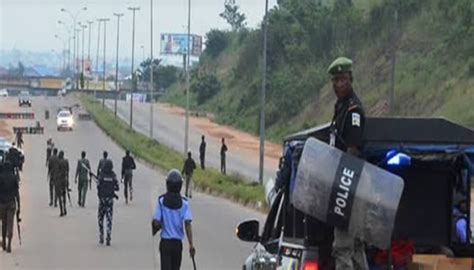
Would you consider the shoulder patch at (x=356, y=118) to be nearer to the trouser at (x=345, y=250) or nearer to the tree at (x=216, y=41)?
the trouser at (x=345, y=250)

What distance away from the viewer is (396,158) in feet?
29.5

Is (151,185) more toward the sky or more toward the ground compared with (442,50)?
more toward the ground

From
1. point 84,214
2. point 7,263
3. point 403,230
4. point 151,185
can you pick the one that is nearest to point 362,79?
point 151,185

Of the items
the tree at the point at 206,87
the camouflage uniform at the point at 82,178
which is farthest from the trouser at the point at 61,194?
the tree at the point at 206,87

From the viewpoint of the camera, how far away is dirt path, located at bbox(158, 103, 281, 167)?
74750 millimetres

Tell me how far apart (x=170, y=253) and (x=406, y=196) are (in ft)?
12.5

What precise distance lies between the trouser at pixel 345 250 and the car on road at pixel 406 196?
23 cm

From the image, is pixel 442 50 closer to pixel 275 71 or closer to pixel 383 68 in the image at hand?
pixel 383 68

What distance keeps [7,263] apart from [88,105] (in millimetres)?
111968

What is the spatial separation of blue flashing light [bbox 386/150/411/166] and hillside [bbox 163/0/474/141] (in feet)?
156

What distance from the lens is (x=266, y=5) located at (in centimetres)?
4278

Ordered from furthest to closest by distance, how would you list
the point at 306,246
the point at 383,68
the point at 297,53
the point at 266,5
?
the point at 297,53, the point at 383,68, the point at 266,5, the point at 306,246

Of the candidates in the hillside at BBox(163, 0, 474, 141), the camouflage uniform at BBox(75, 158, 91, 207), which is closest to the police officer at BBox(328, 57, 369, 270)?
the camouflage uniform at BBox(75, 158, 91, 207)

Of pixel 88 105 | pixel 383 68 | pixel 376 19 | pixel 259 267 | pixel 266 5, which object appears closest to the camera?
pixel 259 267
